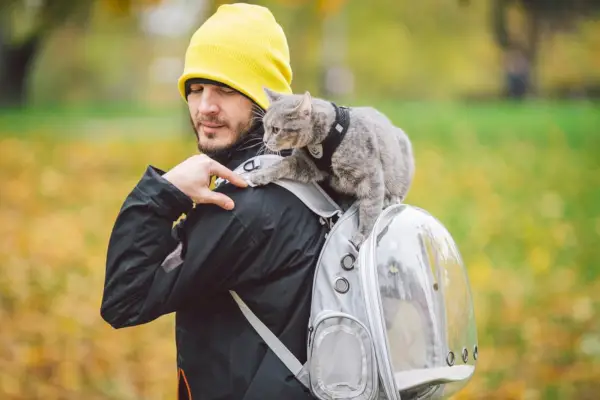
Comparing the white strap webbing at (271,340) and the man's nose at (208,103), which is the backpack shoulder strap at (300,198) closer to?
the white strap webbing at (271,340)

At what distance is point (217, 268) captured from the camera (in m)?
2.01

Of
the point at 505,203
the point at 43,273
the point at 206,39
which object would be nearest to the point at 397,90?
the point at 505,203

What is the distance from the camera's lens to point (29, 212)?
27.8 ft

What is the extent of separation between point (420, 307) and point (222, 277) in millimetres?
485

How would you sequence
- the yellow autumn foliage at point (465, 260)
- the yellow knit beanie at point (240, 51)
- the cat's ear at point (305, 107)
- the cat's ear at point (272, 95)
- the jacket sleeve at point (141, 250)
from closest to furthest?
the jacket sleeve at point (141, 250)
the yellow knit beanie at point (240, 51)
the cat's ear at point (272, 95)
the cat's ear at point (305, 107)
the yellow autumn foliage at point (465, 260)

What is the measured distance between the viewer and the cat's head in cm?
236

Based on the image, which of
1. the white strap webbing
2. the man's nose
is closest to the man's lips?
the man's nose

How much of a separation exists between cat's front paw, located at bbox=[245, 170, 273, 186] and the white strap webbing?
27 cm

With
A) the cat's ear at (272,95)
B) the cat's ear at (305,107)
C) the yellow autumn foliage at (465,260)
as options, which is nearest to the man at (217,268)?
the cat's ear at (272,95)

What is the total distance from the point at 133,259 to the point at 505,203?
6908 mm

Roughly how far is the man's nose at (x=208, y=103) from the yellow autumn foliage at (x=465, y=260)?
240 cm

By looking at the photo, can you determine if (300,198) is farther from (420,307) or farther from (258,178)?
(420,307)

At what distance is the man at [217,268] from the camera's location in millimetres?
1999

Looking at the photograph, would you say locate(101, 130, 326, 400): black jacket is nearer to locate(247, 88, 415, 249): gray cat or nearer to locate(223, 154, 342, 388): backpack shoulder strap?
locate(223, 154, 342, 388): backpack shoulder strap
